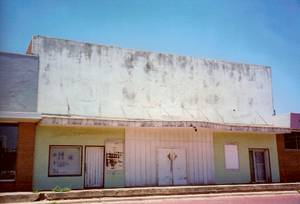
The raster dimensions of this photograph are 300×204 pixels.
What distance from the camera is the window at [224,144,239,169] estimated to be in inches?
744

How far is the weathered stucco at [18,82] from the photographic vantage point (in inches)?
586

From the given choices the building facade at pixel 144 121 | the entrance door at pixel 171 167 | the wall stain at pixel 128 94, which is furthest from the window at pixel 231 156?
the wall stain at pixel 128 94

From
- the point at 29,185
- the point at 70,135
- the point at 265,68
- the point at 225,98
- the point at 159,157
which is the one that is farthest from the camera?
the point at 265,68

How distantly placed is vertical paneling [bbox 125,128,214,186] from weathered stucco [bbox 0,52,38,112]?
15.7ft

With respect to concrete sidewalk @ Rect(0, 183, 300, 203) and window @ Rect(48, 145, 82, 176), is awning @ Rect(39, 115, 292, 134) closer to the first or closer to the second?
window @ Rect(48, 145, 82, 176)

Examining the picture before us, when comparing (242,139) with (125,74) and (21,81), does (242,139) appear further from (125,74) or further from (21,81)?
(21,81)

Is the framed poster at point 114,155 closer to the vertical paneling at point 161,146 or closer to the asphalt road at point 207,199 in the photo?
the vertical paneling at point 161,146

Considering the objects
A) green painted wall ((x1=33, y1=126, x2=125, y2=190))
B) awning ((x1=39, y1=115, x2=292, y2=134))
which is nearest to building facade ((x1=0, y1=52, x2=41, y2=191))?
green painted wall ((x1=33, y1=126, x2=125, y2=190))

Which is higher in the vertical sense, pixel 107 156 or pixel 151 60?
pixel 151 60

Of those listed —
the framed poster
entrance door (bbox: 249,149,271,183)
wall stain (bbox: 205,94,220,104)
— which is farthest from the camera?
wall stain (bbox: 205,94,220,104)

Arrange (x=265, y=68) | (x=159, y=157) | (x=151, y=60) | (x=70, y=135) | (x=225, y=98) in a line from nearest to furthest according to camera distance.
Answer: (x=70, y=135) < (x=159, y=157) < (x=151, y=60) < (x=225, y=98) < (x=265, y=68)

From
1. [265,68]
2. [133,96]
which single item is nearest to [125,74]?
[133,96]

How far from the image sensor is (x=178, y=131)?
1808 cm

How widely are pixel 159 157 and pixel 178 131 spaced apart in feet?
5.58
